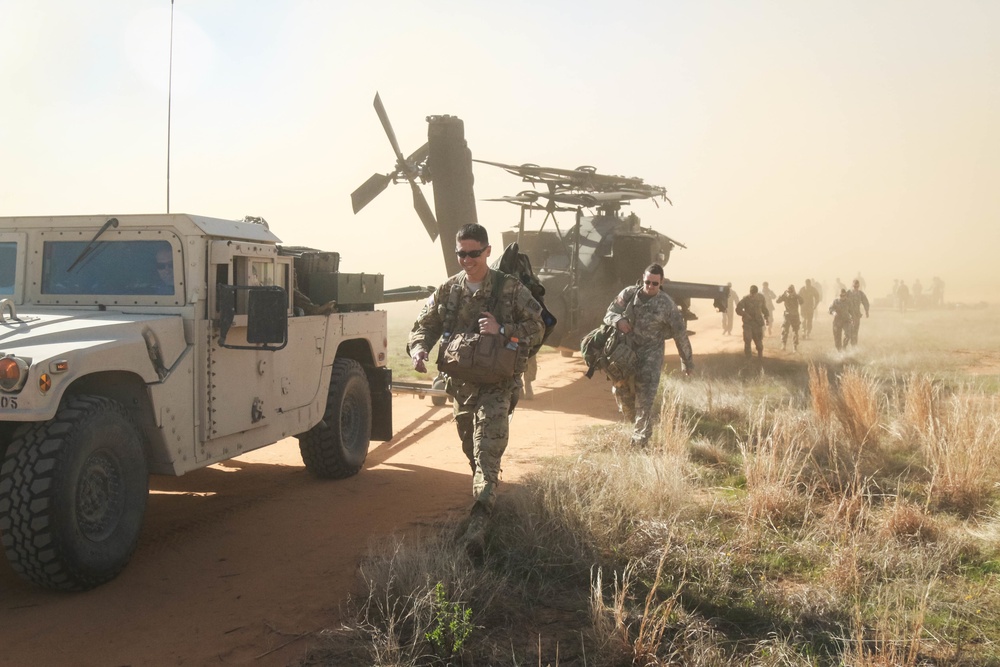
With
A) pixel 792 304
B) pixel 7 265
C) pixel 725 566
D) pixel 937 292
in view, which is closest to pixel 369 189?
pixel 7 265

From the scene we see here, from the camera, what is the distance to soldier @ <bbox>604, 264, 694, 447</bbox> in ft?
27.5

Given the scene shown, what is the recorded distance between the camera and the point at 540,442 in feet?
31.8

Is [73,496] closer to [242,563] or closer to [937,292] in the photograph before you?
[242,563]

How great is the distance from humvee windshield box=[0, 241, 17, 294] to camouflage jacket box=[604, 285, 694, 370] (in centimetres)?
505

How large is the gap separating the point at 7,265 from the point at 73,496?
2.24 m

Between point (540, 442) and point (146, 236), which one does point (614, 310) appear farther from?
point (146, 236)

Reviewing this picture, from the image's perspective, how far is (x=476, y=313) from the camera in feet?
18.4

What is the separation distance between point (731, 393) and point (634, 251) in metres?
3.99

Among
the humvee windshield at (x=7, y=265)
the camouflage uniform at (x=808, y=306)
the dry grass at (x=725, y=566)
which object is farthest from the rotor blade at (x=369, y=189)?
the camouflage uniform at (x=808, y=306)

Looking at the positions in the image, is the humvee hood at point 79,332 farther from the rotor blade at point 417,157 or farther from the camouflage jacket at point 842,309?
the camouflage jacket at point 842,309

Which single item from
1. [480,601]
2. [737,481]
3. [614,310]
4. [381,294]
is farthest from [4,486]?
[614,310]

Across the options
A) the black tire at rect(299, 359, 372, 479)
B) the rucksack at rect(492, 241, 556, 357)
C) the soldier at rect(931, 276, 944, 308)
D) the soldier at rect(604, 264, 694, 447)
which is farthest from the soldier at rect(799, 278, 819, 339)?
the soldier at rect(931, 276, 944, 308)

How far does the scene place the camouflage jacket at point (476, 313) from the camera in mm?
5504

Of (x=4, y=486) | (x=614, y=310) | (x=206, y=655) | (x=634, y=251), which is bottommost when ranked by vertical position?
(x=206, y=655)
